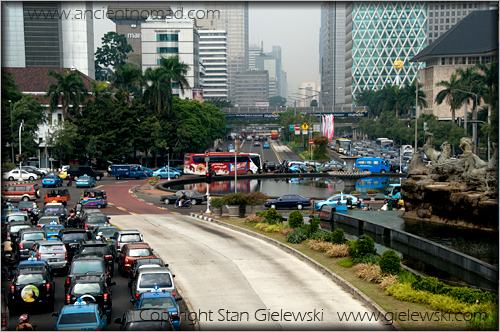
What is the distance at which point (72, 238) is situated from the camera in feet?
100

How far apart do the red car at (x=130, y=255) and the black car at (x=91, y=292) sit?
5.23m

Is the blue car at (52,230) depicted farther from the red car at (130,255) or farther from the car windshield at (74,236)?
the red car at (130,255)

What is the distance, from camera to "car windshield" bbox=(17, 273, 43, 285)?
20844 mm

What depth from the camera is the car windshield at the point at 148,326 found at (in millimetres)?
15703

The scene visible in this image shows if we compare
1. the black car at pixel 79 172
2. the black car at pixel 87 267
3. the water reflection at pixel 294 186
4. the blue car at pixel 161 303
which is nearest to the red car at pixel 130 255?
the black car at pixel 87 267

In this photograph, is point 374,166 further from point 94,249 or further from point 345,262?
point 94,249

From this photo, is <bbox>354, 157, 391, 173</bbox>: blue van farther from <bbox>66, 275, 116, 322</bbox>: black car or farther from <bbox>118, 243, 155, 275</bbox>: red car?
<bbox>66, 275, 116, 322</bbox>: black car

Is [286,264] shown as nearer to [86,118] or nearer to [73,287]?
[73,287]

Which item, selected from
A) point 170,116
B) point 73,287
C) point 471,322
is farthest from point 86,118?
point 471,322

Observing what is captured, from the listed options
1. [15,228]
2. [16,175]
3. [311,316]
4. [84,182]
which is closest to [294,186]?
[84,182]

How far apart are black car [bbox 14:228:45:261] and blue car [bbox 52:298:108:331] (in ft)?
42.5

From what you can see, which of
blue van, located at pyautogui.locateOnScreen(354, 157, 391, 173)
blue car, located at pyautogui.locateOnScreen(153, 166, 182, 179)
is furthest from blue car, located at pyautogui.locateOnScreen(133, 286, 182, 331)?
blue van, located at pyautogui.locateOnScreen(354, 157, 391, 173)

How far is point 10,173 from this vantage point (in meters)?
68.9

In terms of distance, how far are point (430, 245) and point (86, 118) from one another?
65229 mm
